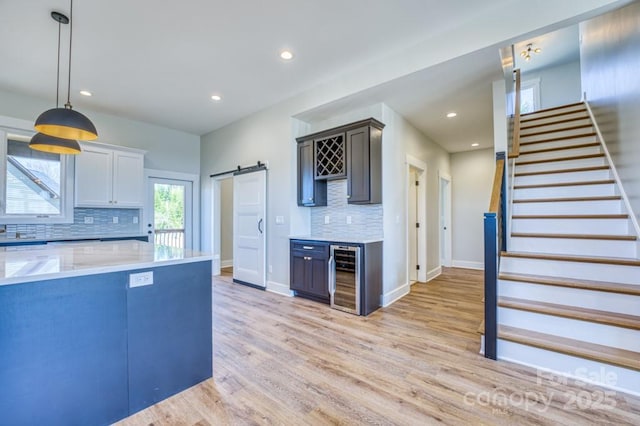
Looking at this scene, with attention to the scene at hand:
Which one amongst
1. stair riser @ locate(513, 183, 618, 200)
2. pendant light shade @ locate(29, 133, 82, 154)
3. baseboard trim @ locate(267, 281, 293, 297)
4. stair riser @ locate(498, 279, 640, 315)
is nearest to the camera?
stair riser @ locate(498, 279, 640, 315)

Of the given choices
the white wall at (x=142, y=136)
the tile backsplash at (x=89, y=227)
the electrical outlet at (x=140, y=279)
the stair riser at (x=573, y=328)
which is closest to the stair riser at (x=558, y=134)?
the stair riser at (x=573, y=328)

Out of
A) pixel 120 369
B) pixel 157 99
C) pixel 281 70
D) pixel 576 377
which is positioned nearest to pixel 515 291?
pixel 576 377

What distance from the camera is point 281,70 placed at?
3.48 metres

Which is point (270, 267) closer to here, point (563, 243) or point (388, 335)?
point (388, 335)

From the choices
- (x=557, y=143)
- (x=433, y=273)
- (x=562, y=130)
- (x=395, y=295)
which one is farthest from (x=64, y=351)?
(x=562, y=130)

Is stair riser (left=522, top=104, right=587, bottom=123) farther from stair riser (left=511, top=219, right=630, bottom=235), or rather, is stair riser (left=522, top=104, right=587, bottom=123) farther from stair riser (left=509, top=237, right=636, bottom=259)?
stair riser (left=509, top=237, right=636, bottom=259)

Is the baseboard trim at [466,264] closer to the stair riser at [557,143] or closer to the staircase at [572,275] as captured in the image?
the stair riser at [557,143]

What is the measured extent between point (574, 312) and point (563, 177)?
81.1 inches

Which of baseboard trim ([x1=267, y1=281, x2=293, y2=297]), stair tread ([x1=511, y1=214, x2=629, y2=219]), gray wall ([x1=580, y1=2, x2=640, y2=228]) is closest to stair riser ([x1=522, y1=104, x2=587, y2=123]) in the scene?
gray wall ([x1=580, y1=2, x2=640, y2=228])

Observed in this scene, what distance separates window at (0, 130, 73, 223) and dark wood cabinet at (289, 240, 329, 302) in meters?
3.51

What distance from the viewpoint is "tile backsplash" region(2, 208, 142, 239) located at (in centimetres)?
401

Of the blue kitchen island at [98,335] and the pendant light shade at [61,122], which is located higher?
the pendant light shade at [61,122]

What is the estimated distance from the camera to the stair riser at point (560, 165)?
3447mm

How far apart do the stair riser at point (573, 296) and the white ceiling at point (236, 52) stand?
2205 mm
